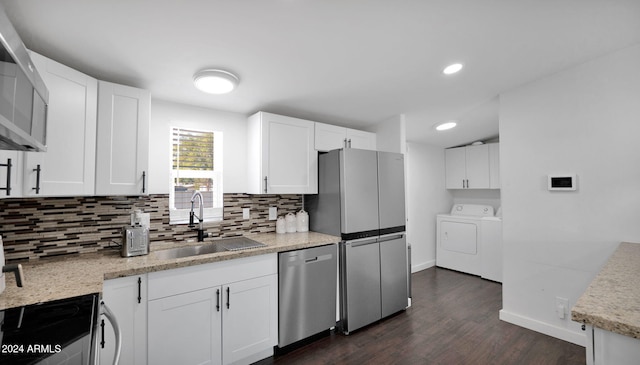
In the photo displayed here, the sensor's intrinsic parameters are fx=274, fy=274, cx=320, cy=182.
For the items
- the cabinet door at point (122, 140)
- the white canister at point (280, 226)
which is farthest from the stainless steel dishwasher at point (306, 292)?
the cabinet door at point (122, 140)

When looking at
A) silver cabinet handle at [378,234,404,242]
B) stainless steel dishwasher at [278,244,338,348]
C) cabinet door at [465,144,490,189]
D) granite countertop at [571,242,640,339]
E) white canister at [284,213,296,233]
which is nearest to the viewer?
granite countertop at [571,242,640,339]

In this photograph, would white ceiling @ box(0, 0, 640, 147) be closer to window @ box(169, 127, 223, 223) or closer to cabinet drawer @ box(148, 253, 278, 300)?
window @ box(169, 127, 223, 223)

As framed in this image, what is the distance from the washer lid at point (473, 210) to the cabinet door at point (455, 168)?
373 millimetres

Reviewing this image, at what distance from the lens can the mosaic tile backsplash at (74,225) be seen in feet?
5.96

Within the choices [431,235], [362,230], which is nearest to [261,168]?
[362,230]

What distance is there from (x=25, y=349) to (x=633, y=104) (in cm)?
393

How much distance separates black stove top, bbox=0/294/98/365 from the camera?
833 millimetres

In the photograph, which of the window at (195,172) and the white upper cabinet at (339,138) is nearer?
the window at (195,172)

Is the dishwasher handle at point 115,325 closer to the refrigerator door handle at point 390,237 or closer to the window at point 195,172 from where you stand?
the window at point 195,172

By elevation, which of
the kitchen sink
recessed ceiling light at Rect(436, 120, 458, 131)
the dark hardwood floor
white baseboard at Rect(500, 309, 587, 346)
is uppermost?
recessed ceiling light at Rect(436, 120, 458, 131)

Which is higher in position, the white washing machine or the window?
Result: the window

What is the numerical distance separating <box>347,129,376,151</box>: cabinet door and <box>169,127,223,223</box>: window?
148cm

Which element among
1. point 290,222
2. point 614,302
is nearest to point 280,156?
point 290,222

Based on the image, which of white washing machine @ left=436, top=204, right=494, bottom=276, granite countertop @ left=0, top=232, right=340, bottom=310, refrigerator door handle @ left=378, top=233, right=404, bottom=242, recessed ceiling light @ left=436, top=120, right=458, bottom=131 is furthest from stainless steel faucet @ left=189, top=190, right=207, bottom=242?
white washing machine @ left=436, top=204, right=494, bottom=276
